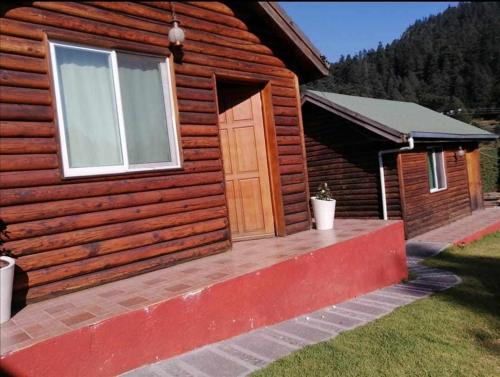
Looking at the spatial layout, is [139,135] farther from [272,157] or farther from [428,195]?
[428,195]

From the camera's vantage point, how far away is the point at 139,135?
475 cm

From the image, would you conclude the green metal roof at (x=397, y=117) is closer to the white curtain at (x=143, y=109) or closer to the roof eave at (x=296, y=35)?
the roof eave at (x=296, y=35)

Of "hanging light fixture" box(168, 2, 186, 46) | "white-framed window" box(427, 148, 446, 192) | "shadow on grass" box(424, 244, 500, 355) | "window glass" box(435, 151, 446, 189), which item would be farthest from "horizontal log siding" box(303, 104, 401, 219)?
"hanging light fixture" box(168, 2, 186, 46)

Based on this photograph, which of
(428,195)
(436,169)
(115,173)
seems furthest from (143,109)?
(436,169)

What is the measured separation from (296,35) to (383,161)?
6.87 m

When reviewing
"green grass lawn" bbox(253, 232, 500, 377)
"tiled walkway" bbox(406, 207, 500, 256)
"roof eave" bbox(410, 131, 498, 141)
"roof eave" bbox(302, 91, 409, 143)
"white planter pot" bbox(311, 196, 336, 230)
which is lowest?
"tiled walkway" bbox(406, 207, 500, 256)

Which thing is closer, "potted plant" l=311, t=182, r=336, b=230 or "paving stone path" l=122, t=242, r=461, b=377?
"paving stone path" l=122, t=242, r=461, b=377

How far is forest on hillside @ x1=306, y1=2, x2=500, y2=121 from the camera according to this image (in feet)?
36.0

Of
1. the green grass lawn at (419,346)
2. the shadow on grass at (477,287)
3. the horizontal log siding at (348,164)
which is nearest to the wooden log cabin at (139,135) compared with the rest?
the green grass lawn at (419,346)

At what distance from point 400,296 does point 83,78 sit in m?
4.96

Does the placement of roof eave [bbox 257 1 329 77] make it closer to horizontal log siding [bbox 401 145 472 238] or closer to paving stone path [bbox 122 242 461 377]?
paving stone path [bbox 122 242 461 377]

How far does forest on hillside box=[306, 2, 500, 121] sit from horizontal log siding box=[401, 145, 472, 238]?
3.50m

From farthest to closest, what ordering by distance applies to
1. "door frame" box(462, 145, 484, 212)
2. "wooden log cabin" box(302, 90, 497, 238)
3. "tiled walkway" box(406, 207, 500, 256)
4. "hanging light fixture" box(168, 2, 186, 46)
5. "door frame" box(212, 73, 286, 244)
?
"door frame" box(462, 145, 484, 212) < "wooden log cabin" box(302, 90, 497, 238) < "tiled walkway" box(406, 207, 500, 256) < "door frame" box(212, 73, 286, 244) < "hanging light fixture" box(168, 2, 186, 46)

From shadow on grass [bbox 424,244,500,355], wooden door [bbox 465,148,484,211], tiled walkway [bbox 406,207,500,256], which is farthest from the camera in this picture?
wooden door [bbox 465,148,484,211]
